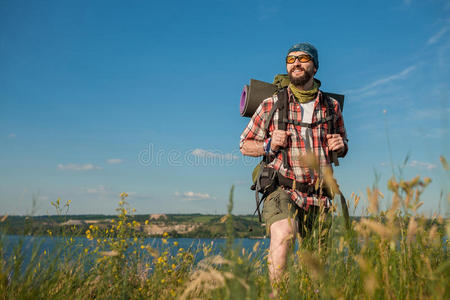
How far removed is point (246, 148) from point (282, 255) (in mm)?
1509

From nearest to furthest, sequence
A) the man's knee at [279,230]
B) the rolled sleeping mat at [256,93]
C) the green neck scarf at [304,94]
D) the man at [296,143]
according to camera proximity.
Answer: the man's knee at [279,230], the man at [296,143], the green neck scarf at [304,94], the rolled sleeping mat at [256,93]

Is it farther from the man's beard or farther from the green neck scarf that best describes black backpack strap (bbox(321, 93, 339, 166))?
the man's beard

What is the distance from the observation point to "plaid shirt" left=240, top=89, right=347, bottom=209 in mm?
3727

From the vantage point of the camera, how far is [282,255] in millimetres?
3104

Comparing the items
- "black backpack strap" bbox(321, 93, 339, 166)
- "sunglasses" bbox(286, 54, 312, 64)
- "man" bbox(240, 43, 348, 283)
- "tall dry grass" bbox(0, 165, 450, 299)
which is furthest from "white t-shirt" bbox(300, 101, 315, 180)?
"tall dry grass" bbox(0, 165, 450, 299)

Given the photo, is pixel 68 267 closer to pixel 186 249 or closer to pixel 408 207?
pixel 186 249

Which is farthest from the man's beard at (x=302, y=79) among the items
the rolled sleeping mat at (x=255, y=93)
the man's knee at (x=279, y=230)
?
the man's knee at (x=279, y=230)

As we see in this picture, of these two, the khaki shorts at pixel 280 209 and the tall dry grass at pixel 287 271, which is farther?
the khaki shorts at pixel 280 209

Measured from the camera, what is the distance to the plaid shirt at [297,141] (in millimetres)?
3727

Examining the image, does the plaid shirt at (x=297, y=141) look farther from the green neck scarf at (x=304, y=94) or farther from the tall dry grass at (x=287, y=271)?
the tall dry grass at (x=287, y=271)

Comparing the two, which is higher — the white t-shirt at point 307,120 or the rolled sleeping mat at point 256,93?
the rolled sleeping mat at point 256,93

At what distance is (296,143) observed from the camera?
12.5 feet

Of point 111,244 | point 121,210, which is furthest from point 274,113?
point 111,244

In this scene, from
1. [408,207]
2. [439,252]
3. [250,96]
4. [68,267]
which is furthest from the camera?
[250,96]
